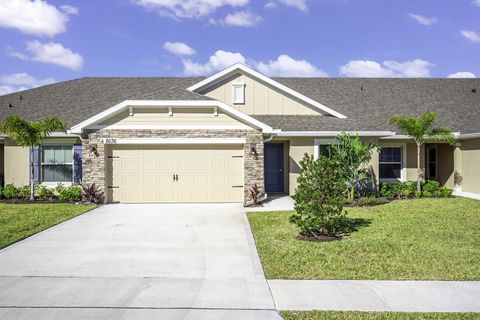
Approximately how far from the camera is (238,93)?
18859 millimetres

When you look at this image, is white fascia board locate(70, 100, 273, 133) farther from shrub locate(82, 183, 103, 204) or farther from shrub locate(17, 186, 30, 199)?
shrub locate(17, 186, 30, 199)

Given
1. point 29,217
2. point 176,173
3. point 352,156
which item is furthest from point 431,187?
point 29,217

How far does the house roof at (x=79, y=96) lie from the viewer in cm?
1811

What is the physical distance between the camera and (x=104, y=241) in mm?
9492

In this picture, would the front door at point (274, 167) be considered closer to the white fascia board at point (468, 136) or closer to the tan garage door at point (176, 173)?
the tan garage door at point (176, 173)

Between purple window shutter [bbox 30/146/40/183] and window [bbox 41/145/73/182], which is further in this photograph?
window [bbox 41/145/73/182]

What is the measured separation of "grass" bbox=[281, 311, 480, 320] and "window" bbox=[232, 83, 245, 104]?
14299 mm

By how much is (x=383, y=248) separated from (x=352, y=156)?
23.8 feet

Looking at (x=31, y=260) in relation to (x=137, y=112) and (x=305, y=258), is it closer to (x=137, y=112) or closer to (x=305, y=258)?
(x=305, y=258)

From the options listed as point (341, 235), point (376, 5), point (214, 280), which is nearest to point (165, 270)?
point (214, 280)

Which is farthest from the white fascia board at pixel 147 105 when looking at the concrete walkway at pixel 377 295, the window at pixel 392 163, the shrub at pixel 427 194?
the concrete walkway at pixel 377 295

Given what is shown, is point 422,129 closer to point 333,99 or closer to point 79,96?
point 333,99

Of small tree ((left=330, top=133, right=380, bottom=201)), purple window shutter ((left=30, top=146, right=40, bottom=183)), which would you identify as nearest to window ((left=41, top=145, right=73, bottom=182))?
purple window shutter ((left=30, top=146, right=40, bottom=183))

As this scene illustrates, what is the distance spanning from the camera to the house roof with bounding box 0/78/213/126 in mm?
18109
